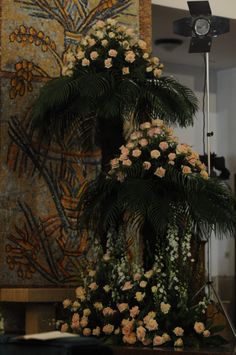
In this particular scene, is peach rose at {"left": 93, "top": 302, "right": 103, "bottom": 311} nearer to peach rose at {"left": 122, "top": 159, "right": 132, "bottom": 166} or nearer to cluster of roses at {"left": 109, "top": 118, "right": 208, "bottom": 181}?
cluster of roses at {"left": 109, "top": 118, "right": 208, "bottom": 181}

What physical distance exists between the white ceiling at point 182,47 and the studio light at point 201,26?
1.09 meters

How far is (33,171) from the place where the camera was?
7094mm

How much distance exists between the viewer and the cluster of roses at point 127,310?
6.06 metres

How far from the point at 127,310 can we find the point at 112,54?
1.75 metres

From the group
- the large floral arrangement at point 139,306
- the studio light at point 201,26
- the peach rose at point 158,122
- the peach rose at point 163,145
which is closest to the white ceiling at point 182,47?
the studio light at point 201,26

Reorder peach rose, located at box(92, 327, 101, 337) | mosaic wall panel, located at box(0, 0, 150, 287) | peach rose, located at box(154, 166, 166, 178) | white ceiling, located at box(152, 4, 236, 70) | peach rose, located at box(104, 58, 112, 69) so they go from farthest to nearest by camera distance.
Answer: white ceiling, located at box(152, 4, 236, 70) → mosaic wall panel, located at box(0, 0, 150, 287) → peach rose, located at box(104, 58, 112, 69) → peach rose, located at box(92, 327, 101, 337) → peach rose, located at box(154, 166, 166, 178)

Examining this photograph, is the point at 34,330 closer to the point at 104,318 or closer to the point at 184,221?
the point at 104,318

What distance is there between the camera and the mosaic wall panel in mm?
6980

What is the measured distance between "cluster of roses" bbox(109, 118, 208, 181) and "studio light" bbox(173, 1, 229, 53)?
5.53 feet

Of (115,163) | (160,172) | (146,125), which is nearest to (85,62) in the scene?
(146,125)

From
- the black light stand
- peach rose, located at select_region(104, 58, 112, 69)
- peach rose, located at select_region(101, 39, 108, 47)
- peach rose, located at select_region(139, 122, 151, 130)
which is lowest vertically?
peach rose, located at select_region(139, 122, 151, 130)

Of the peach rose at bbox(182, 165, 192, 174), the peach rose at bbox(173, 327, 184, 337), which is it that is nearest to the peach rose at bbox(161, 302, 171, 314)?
the peach rose at bbox(173, 327, 184, 337)

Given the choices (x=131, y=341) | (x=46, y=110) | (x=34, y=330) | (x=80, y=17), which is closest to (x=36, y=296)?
(x=34, y=330)

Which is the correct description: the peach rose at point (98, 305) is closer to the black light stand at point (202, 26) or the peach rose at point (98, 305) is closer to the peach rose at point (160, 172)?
the peach rose at point (160, 172)
